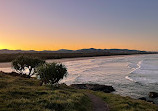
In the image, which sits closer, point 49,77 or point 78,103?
point 78,103

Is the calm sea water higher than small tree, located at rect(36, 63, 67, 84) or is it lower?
lower

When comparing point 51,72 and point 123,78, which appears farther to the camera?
point 123,78

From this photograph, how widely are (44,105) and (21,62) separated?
29.5 meters

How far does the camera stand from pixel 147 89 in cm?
3766

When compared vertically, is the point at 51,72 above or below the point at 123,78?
above

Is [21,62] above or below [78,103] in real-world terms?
above

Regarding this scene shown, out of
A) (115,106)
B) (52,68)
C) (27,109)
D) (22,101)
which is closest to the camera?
(27,109)

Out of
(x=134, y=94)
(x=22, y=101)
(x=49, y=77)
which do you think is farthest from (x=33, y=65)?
(x=22, y=101)

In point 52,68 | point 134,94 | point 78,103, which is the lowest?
point 134,94

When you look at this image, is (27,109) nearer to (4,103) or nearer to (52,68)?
(4,103)

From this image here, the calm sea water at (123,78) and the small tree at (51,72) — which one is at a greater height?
the small tree at (51,72)

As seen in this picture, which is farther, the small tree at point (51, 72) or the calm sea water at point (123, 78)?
the calm sea water at point (123, 78)

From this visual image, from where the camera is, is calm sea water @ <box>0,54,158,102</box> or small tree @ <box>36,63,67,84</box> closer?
small tree @ <box>36,63,67,84</box>

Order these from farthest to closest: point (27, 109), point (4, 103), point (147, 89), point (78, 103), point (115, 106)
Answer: point (147, 89) → point (115, 106) → point (78, 103) → point (4, 103) → point (27, 109)
